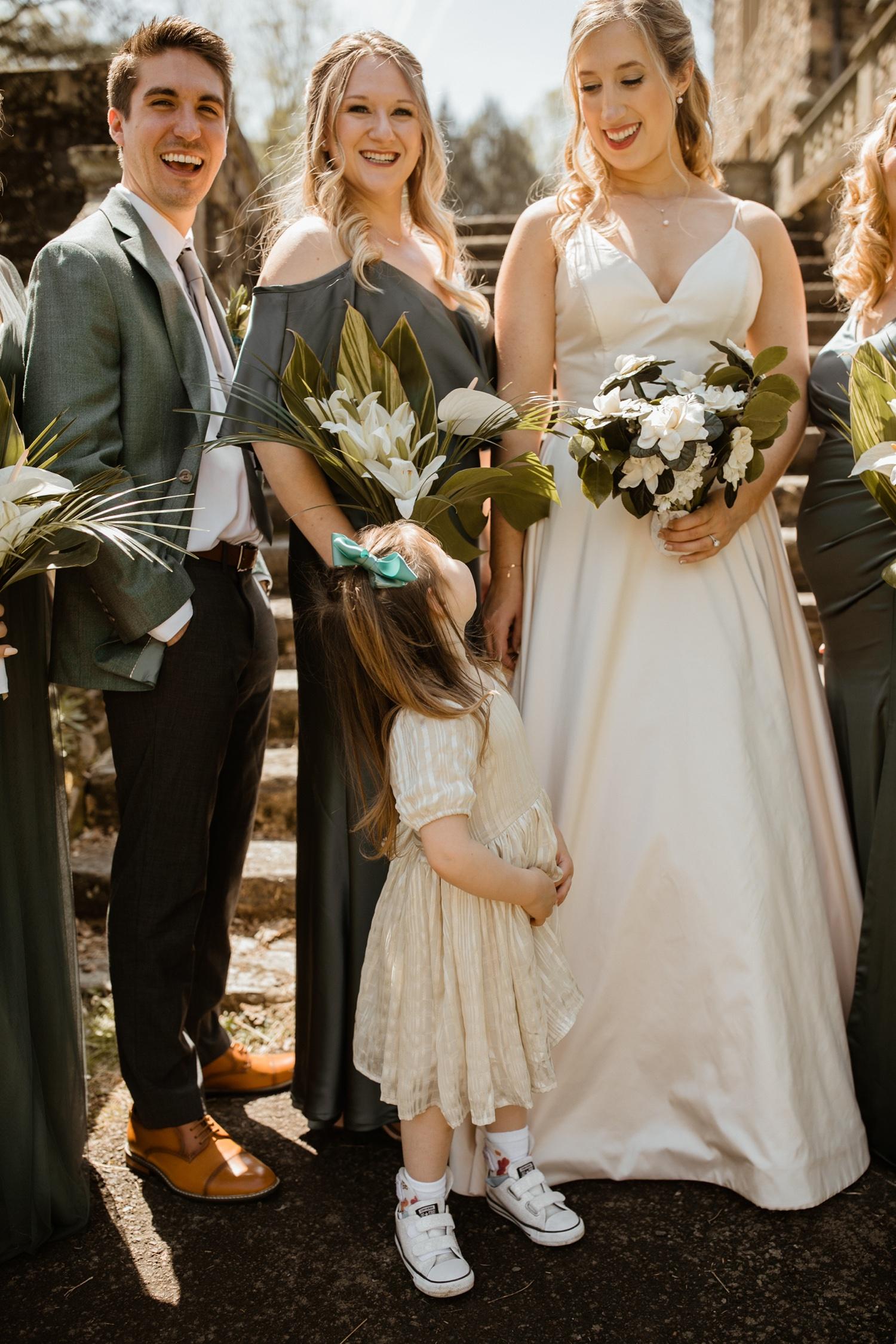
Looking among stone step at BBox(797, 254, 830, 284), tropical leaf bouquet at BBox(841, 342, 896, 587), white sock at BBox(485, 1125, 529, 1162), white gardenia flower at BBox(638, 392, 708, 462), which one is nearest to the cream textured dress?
white sock at BBox(485, 1125, 529, 1162)

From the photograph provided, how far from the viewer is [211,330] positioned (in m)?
2.49

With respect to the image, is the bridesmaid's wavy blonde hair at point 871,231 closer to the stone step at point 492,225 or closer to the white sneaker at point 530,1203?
the white sneaker at point 530,1203

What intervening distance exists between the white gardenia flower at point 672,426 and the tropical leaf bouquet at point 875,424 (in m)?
0.28

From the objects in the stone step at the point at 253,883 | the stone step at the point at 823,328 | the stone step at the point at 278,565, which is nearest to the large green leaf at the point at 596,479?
the stone step at the point at 253,883

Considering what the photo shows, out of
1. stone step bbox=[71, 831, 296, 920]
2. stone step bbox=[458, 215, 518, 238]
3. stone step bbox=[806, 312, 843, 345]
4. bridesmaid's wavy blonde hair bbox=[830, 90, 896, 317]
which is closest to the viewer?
bridesmaid's wavy blonde hair bbox=[830, 90, 896, 317]

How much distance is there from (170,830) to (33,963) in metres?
0.36

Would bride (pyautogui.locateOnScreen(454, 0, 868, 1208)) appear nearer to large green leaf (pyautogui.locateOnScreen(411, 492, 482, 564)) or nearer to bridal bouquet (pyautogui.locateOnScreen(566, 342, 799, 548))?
bridal bouquet (pyautogui.locateOnScreen(566, 342, 799, 548))

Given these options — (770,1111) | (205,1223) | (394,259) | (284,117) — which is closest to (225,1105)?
(205,1223)

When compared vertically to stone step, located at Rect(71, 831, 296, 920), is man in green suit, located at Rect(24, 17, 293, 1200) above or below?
above

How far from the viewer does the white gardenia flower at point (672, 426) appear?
208 centimetres

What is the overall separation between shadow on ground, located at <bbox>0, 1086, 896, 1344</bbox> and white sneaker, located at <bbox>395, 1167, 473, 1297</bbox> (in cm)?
3

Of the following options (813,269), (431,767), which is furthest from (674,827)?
(813,269)

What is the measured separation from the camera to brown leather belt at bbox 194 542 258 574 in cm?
237

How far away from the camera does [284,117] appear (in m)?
15.6
